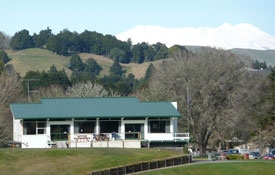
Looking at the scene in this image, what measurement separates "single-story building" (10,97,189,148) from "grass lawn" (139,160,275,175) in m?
18.4

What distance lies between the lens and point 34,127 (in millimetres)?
82812

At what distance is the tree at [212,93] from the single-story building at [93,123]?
675 inches

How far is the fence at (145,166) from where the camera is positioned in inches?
2330

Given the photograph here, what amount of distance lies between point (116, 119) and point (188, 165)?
22.7 meters

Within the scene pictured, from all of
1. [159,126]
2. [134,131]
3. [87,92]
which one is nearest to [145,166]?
[134,131]

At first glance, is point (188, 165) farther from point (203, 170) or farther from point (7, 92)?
point (7, 92)

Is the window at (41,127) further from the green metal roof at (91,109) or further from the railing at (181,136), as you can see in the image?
the railing at (181,136)

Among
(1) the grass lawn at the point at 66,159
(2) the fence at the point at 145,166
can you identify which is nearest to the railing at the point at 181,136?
(1) the grass lawn at the point at 66,159

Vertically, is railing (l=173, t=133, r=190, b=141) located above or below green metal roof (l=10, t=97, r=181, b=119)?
below

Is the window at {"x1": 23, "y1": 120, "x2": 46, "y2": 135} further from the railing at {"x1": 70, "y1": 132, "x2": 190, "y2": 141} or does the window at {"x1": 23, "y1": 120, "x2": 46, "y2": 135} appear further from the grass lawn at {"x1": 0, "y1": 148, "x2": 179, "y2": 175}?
the grass lawn at {"x1": 0, "y1": 148, "x2": 179, "y2": 175}

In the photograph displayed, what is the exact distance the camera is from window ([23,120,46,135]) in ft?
270

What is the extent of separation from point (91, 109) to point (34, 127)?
6.59 meters

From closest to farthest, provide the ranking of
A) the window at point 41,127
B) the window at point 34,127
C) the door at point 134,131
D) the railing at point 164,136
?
1. the window at point 34,127
2. the window at point 41,127
3. the door at point 134,131
4. the railing at point 164,136

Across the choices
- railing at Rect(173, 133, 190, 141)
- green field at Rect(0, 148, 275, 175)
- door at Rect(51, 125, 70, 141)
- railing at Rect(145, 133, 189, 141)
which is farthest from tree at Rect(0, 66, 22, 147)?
green field at Rect(0, 148, 275, 175)
